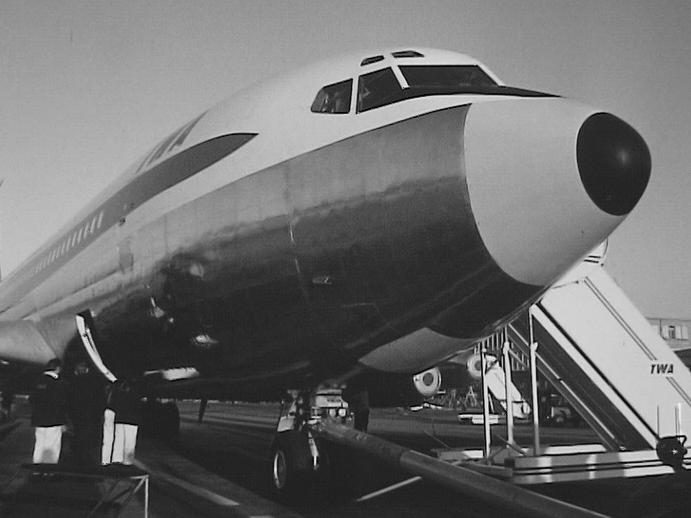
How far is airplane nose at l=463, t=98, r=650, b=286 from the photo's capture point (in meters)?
5.17

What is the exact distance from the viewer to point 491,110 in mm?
5641

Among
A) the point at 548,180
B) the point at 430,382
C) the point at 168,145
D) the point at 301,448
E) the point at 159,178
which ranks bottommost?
the point at 301,448

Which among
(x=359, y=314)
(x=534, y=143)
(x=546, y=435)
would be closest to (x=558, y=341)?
(x=359, y=314)

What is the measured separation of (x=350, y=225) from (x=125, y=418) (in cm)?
449

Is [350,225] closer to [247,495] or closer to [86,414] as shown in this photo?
[247,495]

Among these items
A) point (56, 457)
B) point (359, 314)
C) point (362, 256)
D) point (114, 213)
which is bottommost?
point (56, 457)

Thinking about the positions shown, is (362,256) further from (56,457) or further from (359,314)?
(56,457)

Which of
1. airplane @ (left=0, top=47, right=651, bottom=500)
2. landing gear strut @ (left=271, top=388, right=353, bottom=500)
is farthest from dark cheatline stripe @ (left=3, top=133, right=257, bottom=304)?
landing gear strut @ (left=271, top=388, right=353, bottom=500)

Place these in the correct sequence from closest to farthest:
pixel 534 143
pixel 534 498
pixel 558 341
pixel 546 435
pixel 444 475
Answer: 1. pixel 534 498
2. pixel 444 475
3. pixel 534 143
4. pixel 558 341
5. pixel 546 435

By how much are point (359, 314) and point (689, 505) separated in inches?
110

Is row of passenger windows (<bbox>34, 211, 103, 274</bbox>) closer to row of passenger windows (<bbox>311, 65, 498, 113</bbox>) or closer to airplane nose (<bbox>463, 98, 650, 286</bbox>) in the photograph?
row of passenger windows (<bbox>311, 65, 498, 113</bbox>)

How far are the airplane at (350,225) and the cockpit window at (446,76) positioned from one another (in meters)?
0.02

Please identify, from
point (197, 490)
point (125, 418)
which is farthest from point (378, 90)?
point (197, 490)

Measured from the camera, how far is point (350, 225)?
601cm
